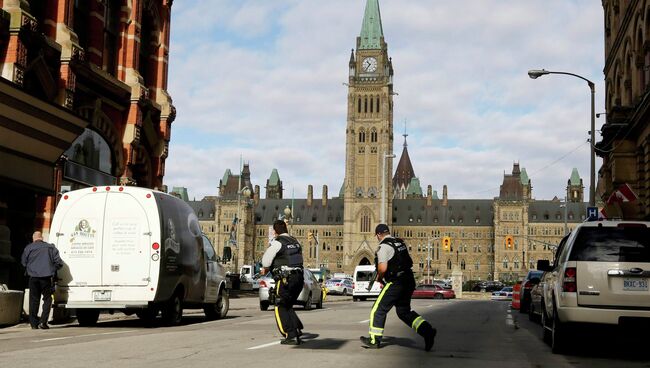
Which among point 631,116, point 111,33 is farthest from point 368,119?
point 111,33

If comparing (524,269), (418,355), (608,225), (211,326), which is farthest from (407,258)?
(524,269)

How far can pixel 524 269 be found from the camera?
164 m

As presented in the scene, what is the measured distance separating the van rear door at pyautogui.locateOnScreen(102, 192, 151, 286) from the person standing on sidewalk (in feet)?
3.22

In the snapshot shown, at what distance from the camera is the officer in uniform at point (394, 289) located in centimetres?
1191

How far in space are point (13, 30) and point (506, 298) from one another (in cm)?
5417

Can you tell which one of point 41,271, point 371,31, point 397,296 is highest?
point 371,31

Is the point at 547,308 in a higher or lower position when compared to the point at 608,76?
lower

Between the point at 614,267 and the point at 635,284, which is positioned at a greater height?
the point at 614,267

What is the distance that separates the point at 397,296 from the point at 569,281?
8.17 ft

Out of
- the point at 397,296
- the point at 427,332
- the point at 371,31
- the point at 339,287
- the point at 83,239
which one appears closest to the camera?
the point at 397,296

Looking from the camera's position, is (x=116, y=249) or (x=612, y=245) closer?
(x=612, y=245)

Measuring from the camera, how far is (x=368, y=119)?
176125 mm

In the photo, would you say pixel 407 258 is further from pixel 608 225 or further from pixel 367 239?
pixel 367 239

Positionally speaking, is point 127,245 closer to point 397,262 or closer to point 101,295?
point 101,295
